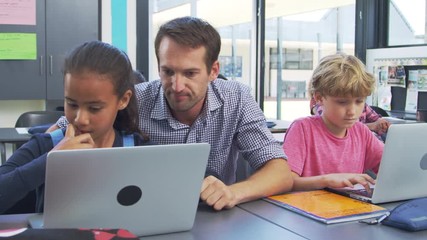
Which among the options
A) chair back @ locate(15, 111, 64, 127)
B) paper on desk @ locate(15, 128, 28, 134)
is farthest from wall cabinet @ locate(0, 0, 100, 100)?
paper on desk @ locate(15, 128, 28, 134)

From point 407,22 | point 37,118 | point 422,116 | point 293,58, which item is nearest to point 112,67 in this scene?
point 37,118

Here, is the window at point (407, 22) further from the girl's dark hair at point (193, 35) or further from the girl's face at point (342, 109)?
the girl's dark hair at point (193, 35)

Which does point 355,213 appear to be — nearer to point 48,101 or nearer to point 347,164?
point 347,164

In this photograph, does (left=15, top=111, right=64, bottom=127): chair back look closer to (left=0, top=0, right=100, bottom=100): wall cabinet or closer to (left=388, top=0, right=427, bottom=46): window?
(left=0, top=0, right=100, bottom=100): wall cabinet

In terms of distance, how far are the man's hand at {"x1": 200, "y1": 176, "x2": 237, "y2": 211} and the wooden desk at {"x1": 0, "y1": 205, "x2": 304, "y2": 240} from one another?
0.07ft

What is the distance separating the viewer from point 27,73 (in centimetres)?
363

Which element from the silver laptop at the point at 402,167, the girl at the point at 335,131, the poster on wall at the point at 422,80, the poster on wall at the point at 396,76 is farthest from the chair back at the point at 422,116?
the silver laptop at the point at 402,167

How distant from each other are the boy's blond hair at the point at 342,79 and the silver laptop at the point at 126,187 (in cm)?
81

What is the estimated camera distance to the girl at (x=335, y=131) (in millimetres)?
1642

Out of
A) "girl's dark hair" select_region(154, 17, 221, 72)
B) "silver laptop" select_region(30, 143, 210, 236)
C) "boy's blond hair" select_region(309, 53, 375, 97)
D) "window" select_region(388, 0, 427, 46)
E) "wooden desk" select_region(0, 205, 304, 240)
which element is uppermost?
"window" select_region(388, 0, 427, 46)

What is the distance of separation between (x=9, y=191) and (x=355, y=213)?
2.54ft

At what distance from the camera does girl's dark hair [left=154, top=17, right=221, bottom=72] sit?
4.69 ft

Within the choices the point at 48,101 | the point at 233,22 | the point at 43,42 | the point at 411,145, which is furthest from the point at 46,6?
the point at 411,145

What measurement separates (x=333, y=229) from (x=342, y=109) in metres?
0.69
